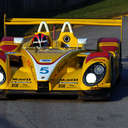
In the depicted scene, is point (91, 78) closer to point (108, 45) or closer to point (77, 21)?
point (108, 45)

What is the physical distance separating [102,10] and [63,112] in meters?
21.2

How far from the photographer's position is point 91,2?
104ft

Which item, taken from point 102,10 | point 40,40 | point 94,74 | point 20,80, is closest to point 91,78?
point 94,74

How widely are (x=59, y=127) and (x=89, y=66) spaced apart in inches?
82.5

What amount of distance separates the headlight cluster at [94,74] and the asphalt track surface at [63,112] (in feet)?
1.23

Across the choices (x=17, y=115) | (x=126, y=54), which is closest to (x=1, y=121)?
(x=17, y=115)

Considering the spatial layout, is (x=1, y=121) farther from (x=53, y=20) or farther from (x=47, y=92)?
(x=53, y=20)

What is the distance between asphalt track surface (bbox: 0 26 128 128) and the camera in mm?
6649

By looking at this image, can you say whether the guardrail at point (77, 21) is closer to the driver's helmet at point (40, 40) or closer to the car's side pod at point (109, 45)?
the car's side pod at point (109, 45)

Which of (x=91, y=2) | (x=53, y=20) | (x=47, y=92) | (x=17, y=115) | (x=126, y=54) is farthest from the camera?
(x=91, y=2)

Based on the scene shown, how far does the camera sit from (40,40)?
10234 millimetres

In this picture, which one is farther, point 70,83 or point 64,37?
point 64,37

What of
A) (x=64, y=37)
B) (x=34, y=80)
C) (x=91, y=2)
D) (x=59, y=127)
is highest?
(x=91, y=2)

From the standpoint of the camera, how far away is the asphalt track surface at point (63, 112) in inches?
262
